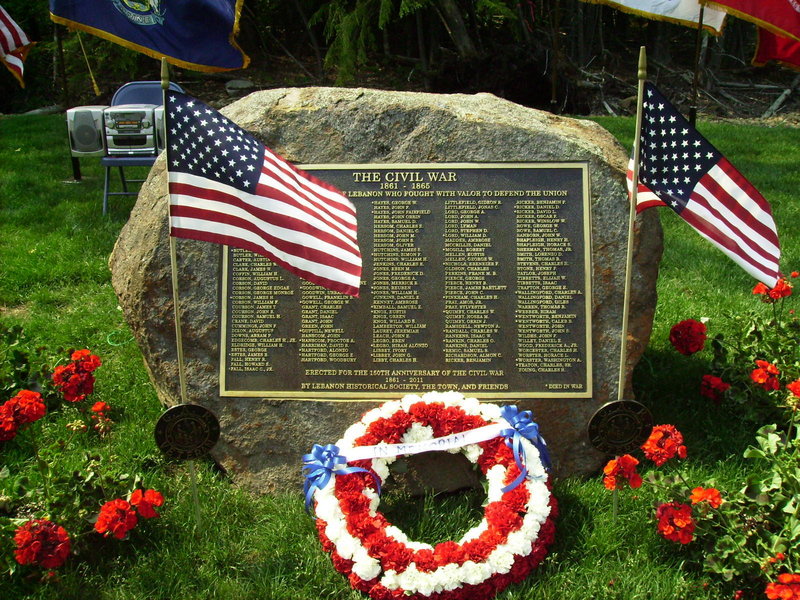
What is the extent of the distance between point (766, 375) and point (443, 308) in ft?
6.55

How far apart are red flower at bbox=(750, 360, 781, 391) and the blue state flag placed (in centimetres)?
773

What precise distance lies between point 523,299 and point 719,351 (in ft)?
5.55

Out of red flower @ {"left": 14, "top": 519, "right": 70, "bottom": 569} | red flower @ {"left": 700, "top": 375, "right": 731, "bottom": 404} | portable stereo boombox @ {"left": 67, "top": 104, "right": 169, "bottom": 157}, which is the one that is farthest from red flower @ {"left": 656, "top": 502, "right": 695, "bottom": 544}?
portable stereo boombox @ {"left": 67, "top": 104, "right": 169, "bottom": 157}

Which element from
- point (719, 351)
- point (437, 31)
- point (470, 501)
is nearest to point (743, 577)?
point (470, 501)

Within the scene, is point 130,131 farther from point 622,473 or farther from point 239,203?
point 622,473

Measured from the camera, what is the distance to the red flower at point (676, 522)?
3.63 meters

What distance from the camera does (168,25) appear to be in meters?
10.0

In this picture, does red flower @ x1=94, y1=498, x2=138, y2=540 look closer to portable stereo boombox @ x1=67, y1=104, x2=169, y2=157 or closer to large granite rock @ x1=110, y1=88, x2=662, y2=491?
large granite rock @ x1=110, y1=88, x2=662, y2=491

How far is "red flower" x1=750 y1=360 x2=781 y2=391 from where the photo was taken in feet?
15.2

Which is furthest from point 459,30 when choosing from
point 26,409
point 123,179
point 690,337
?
point 26,409

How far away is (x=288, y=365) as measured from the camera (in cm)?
445

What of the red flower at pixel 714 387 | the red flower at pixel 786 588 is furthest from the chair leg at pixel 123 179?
the red flower at pixel 786 588

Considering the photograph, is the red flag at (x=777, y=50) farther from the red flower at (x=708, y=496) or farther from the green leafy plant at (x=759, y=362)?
the red flower at (x=708, y=496)

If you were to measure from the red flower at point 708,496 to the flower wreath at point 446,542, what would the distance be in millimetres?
692
